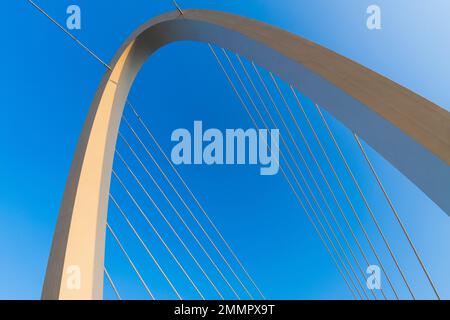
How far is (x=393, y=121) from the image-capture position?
2547 mm

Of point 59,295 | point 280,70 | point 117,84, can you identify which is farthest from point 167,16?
point 59,295

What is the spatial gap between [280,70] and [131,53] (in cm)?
446

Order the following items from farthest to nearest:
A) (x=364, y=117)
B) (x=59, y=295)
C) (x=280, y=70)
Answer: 1. (x=280, y=70)
2. (x=59, y=295)
3. (x=364, y=117)

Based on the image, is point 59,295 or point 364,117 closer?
point 364,117

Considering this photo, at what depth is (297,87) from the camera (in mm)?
3908

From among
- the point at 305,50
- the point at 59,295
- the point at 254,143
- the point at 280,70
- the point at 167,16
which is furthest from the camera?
the point at 254,143

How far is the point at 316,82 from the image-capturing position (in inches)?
136

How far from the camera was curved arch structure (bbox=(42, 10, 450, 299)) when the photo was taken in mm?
2375

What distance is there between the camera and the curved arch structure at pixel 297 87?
7.79 ft

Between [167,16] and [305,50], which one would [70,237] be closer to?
[305,50]

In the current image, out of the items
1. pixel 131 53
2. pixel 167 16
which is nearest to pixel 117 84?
pixel 131 53
